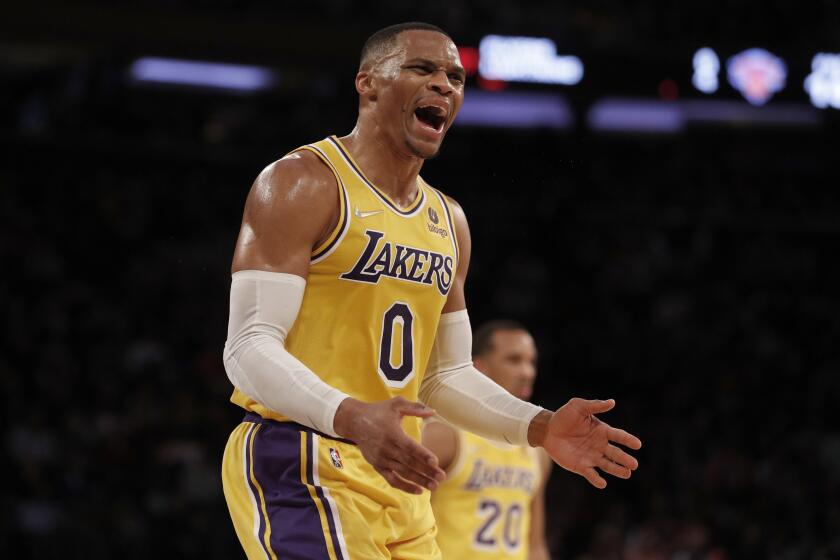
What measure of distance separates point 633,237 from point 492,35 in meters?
4.19

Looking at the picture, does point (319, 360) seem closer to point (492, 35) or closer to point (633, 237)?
point (492, 35)

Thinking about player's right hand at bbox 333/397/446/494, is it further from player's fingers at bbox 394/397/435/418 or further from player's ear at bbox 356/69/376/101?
player's ear at bbox 356/69/376/101

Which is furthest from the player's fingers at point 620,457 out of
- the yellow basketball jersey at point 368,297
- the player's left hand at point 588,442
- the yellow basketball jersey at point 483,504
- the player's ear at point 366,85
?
the yellow basketball jersey at point 483,504

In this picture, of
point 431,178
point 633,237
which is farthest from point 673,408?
point 431,178

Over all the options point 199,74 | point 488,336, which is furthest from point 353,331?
point 199,74

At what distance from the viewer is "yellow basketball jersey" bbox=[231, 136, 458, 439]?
3.20 meters

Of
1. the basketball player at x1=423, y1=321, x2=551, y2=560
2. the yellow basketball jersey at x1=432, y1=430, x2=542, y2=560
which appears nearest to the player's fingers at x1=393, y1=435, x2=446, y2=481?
the basketball player at x1=423, y1=321, x2=551, y2=560

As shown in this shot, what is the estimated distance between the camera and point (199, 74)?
44.1ft

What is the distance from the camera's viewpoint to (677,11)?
45.6 ft

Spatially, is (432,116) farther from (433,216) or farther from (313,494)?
(313,494)

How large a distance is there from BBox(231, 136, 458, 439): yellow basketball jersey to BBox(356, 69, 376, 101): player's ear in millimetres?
181

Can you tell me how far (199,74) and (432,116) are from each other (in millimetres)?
10549

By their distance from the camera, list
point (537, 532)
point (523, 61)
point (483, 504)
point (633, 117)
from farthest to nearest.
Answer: point (633, 117)
point (523, 61)
point (537, 532)
point (483, 504)

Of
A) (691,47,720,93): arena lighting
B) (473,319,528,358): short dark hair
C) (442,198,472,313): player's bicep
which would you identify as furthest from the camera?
(691,47,720,93): arena lighting
